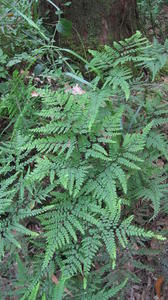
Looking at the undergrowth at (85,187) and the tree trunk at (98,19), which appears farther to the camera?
the tree trunk at (98,19)

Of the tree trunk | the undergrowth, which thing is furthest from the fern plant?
the tree trunk

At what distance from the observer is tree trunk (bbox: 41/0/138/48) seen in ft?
10.4

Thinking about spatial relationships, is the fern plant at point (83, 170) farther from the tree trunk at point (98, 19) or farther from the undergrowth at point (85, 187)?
the tree trunk at point (98, 19)

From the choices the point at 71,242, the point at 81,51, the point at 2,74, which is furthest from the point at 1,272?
the point at 81,51

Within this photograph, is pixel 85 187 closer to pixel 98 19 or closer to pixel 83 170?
pixel 83 170

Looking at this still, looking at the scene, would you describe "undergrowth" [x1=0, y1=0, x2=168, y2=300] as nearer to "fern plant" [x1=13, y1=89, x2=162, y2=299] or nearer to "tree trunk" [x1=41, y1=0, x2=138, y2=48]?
"fern plant" [x1=13, y1=89, x2=162, y2=299]

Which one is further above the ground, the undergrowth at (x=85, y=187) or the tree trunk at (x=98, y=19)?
the tree trunk at (x=98, y=19)

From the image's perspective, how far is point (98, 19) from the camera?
3.21 m

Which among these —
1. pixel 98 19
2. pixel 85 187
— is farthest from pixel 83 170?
pixel 98 19

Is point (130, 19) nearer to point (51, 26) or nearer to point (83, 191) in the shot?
point (51, 26)

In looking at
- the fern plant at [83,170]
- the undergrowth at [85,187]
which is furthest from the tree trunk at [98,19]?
the fern plant at [83,170]

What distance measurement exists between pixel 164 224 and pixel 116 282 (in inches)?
25.3

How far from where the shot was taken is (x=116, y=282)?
2412mm

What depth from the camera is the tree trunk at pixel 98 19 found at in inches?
125
